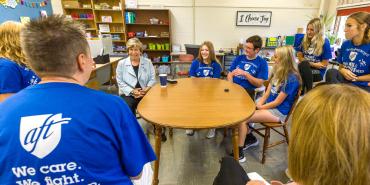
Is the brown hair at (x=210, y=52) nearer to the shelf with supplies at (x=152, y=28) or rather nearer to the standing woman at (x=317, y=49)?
the standing woman at (x=317, y=49)

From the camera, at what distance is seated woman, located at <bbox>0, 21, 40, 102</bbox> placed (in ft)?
4.14

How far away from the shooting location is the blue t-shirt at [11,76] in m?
1.25

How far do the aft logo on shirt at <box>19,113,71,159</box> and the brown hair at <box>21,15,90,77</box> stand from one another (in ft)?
0.56

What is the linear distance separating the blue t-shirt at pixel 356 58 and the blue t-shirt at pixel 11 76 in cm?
287

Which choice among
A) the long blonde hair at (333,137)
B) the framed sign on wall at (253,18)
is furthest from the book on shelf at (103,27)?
the long blonde hair at (333,137)

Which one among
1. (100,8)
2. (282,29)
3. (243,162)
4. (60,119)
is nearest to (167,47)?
(100,8)

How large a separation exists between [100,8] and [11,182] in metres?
5.48

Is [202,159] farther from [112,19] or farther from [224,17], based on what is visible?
[112,19]

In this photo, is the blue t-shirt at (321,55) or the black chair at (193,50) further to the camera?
A: the black chair at (193,50)

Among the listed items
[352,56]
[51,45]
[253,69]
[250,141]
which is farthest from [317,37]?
[51,45]

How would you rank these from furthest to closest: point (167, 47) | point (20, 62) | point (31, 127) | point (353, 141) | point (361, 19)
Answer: point (167, 47), point (361, 19), point (20, 62), point (31, 127), point (353, 141)

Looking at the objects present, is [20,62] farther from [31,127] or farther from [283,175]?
[283,175]

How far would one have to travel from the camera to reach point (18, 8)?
4.15 meters

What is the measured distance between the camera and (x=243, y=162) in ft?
6.82
